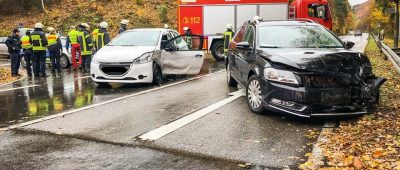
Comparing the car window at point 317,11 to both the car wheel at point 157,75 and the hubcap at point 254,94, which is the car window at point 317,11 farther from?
the hubcap at point 254,94

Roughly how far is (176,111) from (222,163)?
3.03 metres

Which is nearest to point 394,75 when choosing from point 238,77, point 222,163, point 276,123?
point 238,77

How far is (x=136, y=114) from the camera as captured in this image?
7.56m

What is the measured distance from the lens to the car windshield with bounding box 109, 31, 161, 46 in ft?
38.1

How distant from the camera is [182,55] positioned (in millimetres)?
12203

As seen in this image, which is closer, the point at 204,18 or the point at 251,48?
the point at 251,48

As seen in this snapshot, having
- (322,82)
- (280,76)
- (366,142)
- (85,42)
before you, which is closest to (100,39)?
(85,42)

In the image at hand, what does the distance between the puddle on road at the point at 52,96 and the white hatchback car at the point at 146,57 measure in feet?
1.14

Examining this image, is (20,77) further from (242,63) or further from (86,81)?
(242,63)

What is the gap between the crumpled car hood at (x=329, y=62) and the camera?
21.3 feet

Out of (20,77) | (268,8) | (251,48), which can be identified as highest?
(268,8)

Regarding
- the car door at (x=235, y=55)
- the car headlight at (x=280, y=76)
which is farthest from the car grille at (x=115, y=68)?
the car headlight at (x=280, y=76)

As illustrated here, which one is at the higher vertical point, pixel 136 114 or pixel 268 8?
pixel 268 8

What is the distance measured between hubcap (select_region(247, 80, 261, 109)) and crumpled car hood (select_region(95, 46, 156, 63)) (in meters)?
4.04
